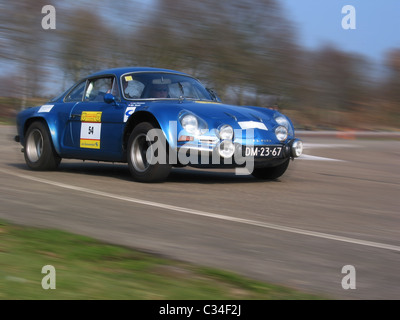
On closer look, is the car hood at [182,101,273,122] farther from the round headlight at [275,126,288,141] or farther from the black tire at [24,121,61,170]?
the black tire at [24,121,61,170]

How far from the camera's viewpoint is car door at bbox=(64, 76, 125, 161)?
8.01m

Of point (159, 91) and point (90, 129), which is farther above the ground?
point (159, 91)

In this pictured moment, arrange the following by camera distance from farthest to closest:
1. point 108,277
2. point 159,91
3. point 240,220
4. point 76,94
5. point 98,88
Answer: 1. point 76,94
2. point 98,88
3. point 159,91
4. point 240,220
5. point 108,277

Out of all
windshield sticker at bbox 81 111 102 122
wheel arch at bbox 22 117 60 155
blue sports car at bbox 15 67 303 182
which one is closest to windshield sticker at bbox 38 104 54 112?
blue sports car at bbox 15 67 303 182

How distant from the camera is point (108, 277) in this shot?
353 cm

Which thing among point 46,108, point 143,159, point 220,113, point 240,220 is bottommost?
point 240,220

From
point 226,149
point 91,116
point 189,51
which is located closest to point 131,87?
point 91,116

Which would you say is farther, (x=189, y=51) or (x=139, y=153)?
(x=189, y=51)

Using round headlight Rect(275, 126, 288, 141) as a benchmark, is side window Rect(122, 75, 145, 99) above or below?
above

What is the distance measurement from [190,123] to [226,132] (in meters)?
0.43

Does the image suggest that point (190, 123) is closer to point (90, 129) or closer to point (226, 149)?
point (226, 149)

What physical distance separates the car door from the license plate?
5.44 feet

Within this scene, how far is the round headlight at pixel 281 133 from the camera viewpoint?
7.79 metres
